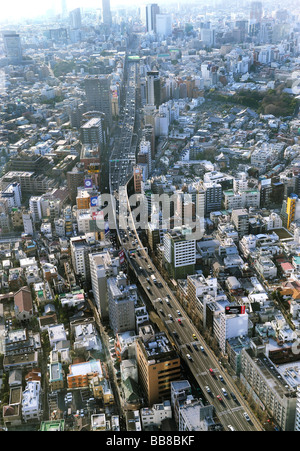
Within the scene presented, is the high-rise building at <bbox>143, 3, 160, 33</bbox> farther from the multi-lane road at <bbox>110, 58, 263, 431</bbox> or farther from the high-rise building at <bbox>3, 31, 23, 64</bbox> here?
the multi-lane road at <bbox>110, 58, 263, 431</bbox>

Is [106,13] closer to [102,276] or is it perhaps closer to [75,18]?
[75,18]

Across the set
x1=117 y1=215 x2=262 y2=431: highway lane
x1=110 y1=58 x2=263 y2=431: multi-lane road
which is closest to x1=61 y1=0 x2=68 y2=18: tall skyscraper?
x1=110 y1=58 x2=263 y2=431: multi-lane road

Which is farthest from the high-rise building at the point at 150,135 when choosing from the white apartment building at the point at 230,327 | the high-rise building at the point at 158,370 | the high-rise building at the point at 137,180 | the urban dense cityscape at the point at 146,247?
the high-rise building at the point at 158,370

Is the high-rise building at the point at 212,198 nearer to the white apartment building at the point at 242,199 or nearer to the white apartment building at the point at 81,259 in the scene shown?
the white apartment building at the point at 242,199

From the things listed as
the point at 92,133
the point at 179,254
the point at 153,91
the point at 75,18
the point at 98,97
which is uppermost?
the point at 75,18

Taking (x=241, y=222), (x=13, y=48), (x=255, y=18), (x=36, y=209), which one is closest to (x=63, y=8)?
(x=13, y=48)

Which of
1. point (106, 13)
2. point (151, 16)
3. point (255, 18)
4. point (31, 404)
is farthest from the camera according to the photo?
point (151, 16)
